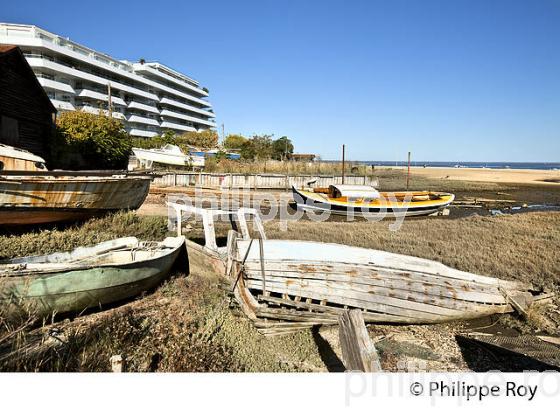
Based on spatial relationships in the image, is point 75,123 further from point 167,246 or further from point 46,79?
point 46,79

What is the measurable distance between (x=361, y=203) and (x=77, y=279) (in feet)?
47.7

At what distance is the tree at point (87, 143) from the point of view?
755 inches

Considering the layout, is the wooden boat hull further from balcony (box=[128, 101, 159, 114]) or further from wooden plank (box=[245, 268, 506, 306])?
balcony (box=[128, 101, 159, 114])

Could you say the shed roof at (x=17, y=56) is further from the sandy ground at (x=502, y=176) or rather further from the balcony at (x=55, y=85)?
the sandy ground at (x=502, y=176)

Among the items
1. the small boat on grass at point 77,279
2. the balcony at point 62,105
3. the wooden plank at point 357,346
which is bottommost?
the small boat on grass at point 77,279

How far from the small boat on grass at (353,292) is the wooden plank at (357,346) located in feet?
8.65

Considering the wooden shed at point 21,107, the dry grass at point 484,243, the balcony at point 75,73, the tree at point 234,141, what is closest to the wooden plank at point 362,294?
the dry grass at point 484,243

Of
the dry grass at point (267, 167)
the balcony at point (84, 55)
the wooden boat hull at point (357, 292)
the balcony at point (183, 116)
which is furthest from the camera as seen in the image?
the balcony at point (183, 116)

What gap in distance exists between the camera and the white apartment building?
Result: 3978 cm

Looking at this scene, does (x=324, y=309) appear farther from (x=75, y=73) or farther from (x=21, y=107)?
(x=75, y=73)

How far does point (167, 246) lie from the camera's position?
26.9 feet

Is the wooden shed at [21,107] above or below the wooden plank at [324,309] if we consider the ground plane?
above

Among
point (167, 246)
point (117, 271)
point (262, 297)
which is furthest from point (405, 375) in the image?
point (167, 246)

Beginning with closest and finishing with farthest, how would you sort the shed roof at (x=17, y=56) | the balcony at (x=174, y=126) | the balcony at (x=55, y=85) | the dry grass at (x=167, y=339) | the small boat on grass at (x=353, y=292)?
the dry grass at (x=167, y=339) < the small boat on grass at (x=353, y=292) < the shed roof at (x=17, y=56) < the balcony at (x=55, y=85) < the balcony at (x=174, y=126)
